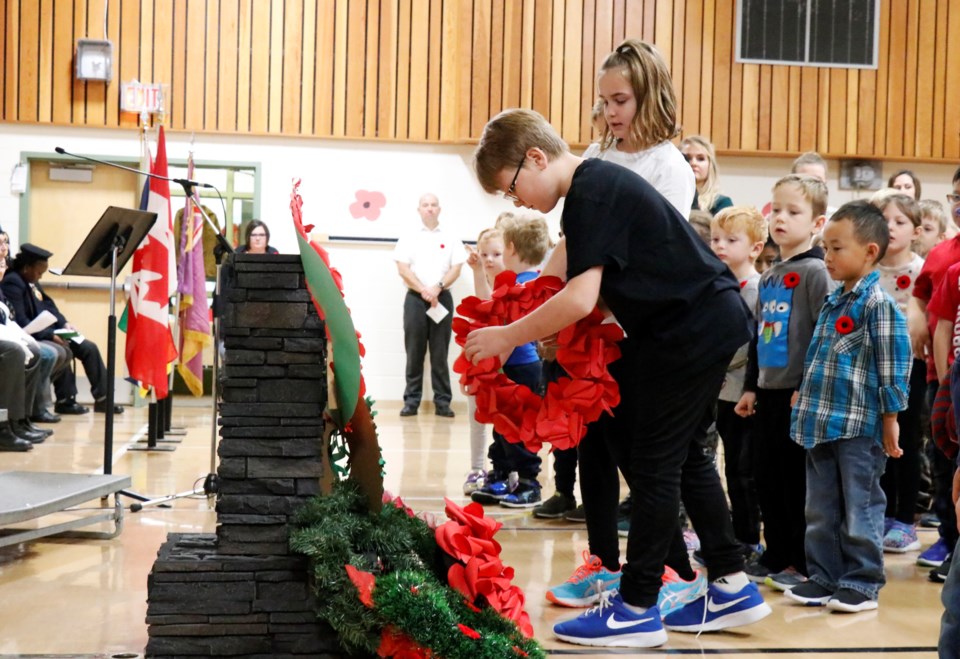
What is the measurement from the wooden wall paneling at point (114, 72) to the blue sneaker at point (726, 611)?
7.59m

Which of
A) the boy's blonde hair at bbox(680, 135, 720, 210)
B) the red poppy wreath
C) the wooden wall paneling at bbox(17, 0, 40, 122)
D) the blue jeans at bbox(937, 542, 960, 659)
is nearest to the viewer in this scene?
the blue jeans at bbox(937, 542, 960, 659)

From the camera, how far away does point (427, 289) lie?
8.89 m

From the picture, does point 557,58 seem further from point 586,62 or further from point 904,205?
point 904,205

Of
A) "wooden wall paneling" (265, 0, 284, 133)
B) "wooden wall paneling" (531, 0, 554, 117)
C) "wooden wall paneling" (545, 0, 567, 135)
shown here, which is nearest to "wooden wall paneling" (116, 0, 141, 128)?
"wooden wall paneling" (265, 0, 284, 133)

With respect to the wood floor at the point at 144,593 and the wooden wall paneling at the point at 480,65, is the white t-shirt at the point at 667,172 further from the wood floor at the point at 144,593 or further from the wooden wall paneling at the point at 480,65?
the wooden wall paneling at the point at 480,65

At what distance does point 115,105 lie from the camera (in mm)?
8992

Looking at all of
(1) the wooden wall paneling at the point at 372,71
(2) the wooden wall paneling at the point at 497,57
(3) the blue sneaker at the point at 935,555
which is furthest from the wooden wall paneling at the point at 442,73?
(3) the blue sneaker at the point at 935,555

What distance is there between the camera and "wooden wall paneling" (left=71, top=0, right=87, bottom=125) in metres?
8.91

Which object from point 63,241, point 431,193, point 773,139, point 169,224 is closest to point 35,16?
point 63,241

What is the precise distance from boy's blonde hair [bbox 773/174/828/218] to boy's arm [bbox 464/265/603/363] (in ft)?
3.75

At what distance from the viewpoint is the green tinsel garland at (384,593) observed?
215cm

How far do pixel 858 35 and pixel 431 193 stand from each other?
4.02 m

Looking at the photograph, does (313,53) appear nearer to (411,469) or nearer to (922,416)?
(411,469)

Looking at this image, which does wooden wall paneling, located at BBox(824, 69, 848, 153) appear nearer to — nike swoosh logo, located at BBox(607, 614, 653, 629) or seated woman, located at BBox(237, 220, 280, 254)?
seated woman, located at BBox(237, 220, 280, 254)
